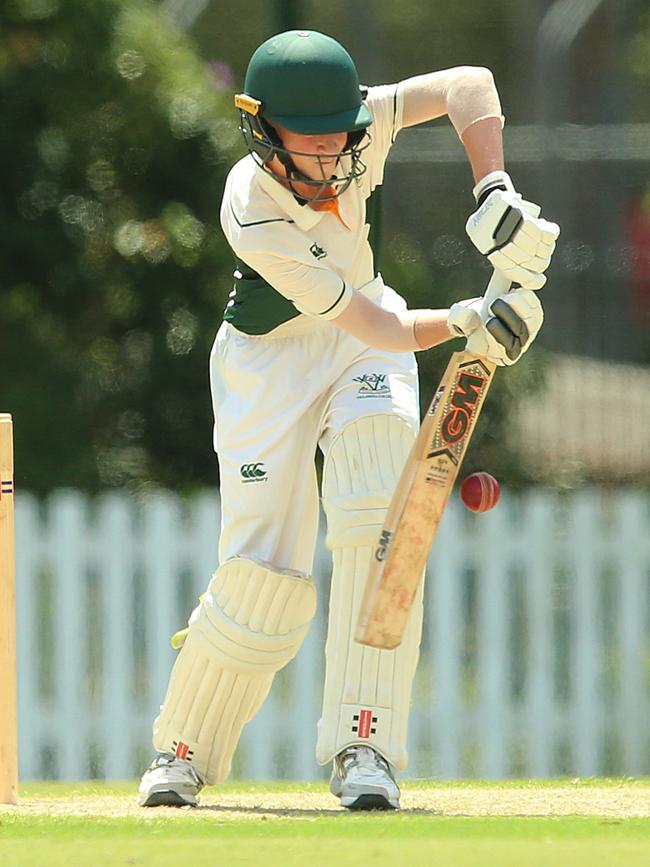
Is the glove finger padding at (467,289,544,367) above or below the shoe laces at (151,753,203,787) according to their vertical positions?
above

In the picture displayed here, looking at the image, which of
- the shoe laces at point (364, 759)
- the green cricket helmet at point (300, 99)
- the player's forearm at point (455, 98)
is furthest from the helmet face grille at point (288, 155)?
the shoe laces at point (364, 759)

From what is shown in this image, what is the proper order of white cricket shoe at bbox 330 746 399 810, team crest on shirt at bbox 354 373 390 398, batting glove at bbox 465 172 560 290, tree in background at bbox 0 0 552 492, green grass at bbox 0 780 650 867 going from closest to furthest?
green grass at bbox 0 780 650 867 → batting glove at bbox 465 172 560 290 → white cricket shoe at bbox 330 746 399 810 → team crest on shirt at bbox 354 373 390 398 → tree in background at bbox 0 0 552 492

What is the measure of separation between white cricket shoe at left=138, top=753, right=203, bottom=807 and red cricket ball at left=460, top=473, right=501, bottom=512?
0.84 metres

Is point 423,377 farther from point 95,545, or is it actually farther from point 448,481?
point 448,481

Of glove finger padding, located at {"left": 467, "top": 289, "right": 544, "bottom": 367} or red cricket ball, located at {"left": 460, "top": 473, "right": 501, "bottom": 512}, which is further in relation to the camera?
red cricket ball, located at {"left": 460, "top": 473, "right": 501, "bottom": 512}

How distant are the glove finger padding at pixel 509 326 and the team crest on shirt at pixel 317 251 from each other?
36 centimetres

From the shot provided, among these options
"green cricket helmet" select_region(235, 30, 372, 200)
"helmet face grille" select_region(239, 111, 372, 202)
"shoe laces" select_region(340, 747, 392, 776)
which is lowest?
"shoe laces" select_region(340, 747, 392, 776)

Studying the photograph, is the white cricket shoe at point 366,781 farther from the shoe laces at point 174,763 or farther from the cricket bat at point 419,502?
the shoe laces at point 174,763

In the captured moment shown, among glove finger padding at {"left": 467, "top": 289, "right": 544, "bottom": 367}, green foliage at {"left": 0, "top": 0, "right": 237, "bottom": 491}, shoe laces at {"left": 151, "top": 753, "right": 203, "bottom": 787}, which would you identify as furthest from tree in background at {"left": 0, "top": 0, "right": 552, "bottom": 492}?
glove finger padding at {"left": 467, "top": 289, "right": 544, "bottom": 367}

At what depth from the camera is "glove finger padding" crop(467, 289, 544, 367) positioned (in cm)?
355

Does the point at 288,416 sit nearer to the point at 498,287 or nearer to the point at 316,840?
the point at 498,287

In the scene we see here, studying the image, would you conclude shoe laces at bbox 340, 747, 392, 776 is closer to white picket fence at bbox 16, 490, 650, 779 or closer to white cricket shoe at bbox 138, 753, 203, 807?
white cricket shoe at bbox 138, 753, 203, 807

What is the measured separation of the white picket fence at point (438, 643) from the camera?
6000 millimetres

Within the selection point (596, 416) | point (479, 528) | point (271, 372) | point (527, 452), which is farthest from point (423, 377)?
point (271, 372)
